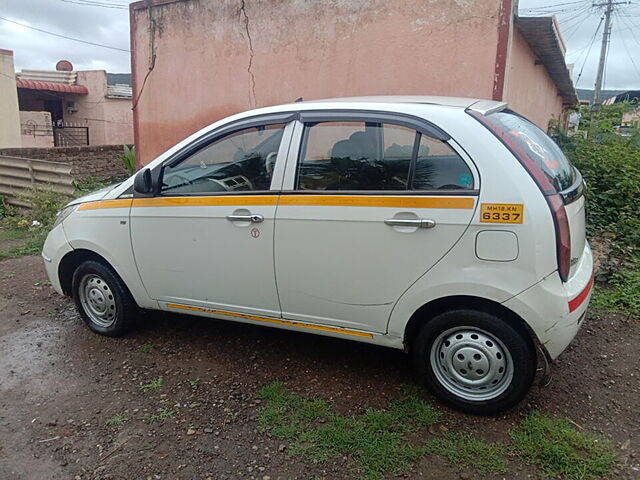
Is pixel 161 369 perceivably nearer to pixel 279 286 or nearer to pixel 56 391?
pixel 56 391

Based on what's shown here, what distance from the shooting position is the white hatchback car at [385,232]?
8.61ft

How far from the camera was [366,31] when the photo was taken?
662 cm

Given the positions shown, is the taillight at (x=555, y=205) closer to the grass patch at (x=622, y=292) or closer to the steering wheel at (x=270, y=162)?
the steering wheel at (x=270, y=162)

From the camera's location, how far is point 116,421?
2.99 m

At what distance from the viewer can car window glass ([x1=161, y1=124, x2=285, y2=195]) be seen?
328 cm

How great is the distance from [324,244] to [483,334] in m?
1.04

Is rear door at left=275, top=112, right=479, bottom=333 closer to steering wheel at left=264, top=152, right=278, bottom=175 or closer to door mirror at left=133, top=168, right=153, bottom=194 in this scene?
steering wheel at left=264, top=152, right=278, bottom=175

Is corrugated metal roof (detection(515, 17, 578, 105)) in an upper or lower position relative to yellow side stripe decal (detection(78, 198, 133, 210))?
upper

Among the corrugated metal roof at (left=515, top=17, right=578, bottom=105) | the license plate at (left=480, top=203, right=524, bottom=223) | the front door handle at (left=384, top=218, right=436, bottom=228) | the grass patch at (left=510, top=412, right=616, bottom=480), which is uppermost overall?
the corrugated metal roof at (left=515, top=17, right=578, bottom=105)

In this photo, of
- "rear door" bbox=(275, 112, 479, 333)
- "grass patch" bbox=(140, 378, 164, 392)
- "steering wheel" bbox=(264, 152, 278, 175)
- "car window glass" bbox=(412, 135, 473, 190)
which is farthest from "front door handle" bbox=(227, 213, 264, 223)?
"grass patch" bbox=(140, 378, 164, 392)

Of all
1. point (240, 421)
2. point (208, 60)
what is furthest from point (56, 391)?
point (208, 60)

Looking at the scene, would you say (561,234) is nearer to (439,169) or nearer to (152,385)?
(439,169)

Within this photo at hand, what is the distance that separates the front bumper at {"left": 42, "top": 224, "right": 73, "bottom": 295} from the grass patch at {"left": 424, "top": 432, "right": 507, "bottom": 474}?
3.13 metres

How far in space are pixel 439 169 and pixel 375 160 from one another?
A: 0.39 metres
